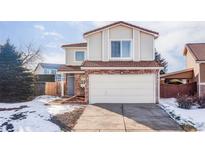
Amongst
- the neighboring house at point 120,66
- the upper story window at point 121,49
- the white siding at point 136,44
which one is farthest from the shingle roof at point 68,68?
the white siding at point 136,44

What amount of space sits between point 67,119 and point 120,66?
504 centimetres

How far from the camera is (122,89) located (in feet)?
44.1

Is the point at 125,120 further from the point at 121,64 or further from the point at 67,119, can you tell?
the point at 121,64

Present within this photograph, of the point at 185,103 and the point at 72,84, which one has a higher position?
the point at 72,84

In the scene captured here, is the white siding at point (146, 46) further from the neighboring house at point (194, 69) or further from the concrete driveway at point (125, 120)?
the neighboring house at point (194, 69)

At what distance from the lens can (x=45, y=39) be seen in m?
15.5

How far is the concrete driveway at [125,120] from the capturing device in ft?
27.3

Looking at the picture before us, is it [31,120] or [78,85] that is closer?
[31,120]

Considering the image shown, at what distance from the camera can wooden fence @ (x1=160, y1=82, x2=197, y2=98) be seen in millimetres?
16844

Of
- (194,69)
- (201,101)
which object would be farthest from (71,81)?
(201,101)
